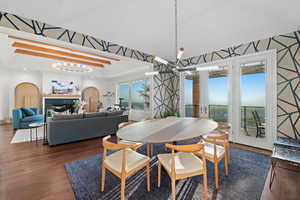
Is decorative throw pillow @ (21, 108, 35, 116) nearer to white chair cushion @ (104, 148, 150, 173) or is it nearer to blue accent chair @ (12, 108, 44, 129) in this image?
blue accent chair @ (12, 108, 44, 129)

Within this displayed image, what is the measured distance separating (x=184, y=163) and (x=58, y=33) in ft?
11.1

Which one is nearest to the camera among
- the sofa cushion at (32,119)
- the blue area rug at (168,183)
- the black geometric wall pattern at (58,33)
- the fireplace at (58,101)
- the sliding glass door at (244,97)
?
the blue area rug at (168,183)

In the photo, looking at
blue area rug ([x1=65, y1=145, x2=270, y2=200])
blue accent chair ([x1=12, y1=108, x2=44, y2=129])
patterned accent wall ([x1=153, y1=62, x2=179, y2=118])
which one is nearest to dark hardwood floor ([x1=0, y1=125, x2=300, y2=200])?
blue area rug ([x1=65, y1=145, x2=270, y2=200])

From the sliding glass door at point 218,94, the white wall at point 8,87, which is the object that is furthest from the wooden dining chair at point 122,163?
the white wall at point 8,87

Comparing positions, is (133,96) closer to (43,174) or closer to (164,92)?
(164,92)

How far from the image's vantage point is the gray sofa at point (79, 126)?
3248 mm

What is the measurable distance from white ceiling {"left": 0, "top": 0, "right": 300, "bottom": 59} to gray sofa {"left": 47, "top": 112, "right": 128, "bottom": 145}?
227 centimetres

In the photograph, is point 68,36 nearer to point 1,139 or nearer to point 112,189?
point 112,189

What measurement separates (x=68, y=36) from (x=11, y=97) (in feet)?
20.8

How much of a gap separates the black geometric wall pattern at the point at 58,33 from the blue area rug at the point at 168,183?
260cm

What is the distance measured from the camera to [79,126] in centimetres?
360

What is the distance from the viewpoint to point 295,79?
9.00 ft

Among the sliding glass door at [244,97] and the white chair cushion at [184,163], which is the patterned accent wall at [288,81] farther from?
the white chair cushion at [184,163]

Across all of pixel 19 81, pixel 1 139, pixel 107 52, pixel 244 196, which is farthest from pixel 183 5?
pixel 19 81
